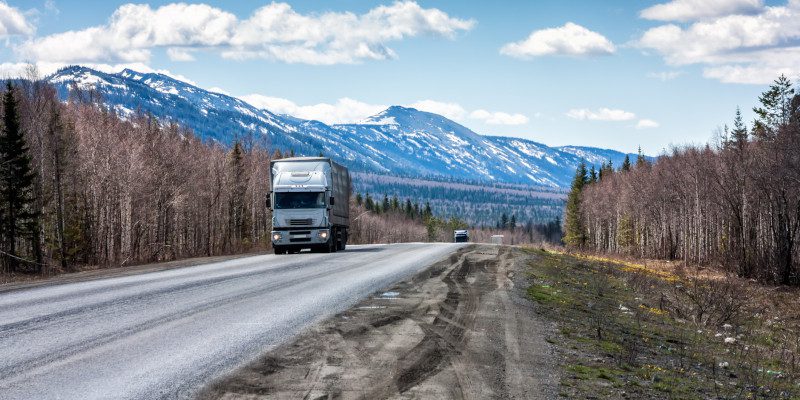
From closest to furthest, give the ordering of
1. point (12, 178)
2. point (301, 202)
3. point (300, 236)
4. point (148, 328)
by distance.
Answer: point (148, 328), point (301, 202), point (300, 236), point (12, 178)

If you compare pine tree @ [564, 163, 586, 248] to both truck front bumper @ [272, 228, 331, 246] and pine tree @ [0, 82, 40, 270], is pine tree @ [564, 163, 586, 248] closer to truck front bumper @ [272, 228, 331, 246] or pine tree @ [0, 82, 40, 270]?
pine tree @ [0, 82, 40, 270]

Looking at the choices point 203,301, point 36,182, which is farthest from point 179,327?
point 36,182

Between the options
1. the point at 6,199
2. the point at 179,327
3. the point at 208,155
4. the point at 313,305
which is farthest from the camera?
the point at 208,155

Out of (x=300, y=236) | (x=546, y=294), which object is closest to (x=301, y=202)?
(x=300, y=236)

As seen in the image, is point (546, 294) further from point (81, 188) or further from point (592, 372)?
point (81, 188)

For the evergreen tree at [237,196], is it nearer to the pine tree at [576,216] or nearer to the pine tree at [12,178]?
the pine tree at [12,178]

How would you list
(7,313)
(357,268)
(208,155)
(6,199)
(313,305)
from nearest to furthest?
(7,313) → (313,305) → (357,268) → (6,199) → (208,155)

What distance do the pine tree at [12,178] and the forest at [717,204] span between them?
46.2 m

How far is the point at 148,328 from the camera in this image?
1032 centimetres

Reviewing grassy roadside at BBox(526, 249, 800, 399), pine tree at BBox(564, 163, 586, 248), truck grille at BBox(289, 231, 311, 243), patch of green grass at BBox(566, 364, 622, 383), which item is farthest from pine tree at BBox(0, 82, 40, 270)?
pine tree at BBox(564, 163, 586, 248)

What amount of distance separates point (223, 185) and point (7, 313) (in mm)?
65286

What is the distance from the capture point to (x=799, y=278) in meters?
40.3

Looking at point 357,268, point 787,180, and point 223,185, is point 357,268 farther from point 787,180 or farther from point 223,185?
point 223,185

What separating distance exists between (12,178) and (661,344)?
141 feet
